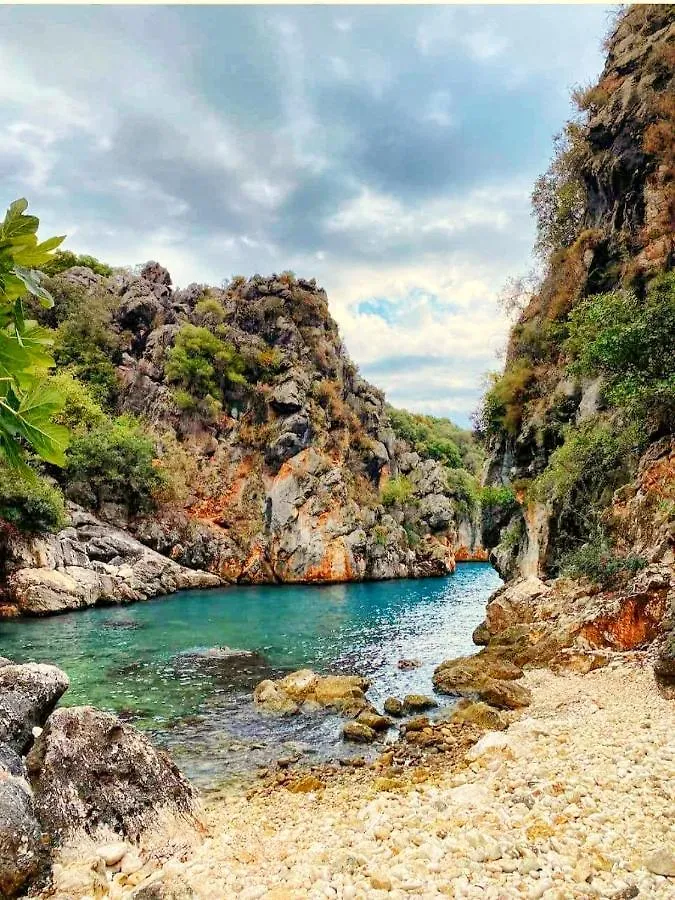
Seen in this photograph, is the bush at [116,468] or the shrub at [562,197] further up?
the shrub at [562,197]

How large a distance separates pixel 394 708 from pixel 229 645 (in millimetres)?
9992

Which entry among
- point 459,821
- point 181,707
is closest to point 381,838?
point 459,821

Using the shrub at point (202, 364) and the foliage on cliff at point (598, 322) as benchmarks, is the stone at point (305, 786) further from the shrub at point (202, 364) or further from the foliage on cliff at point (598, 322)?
the shrub at point (202, 364)

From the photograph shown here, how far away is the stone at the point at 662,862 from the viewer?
4.34 m

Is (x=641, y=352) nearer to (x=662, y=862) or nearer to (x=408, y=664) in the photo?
(x=408, y=664)

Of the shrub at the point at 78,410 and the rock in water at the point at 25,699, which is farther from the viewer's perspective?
the shrub at the point at 78,410

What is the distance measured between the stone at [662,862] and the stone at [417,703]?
8435 mm

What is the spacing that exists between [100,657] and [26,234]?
1917 centimetres

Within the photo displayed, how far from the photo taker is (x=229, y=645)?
20625mm

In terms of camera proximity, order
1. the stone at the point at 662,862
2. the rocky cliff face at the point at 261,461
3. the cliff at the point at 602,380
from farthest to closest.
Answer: the rocky cliff face at the point at 261,461, the cliff at the point at 602,380, the stone at the point at 662,862

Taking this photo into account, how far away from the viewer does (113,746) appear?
6.83 m

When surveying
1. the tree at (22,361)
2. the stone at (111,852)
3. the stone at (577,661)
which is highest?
the tree at (22,361)

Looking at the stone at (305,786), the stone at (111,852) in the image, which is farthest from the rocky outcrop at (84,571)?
the stone at (111,852)

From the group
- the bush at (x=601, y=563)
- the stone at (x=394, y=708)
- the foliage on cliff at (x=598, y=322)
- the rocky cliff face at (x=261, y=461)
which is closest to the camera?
the stone at (x=394, y=708)
